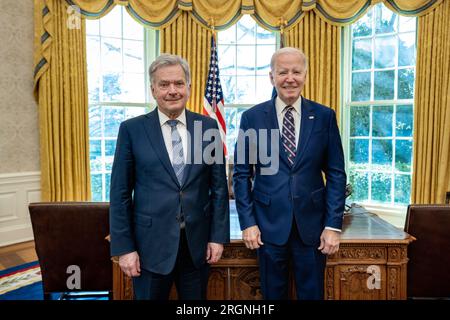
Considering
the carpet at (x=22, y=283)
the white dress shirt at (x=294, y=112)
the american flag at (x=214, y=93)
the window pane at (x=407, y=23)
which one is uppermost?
the window pane at (x=407, y=23)

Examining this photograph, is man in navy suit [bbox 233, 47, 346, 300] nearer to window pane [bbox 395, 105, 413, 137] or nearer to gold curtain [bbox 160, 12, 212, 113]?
gold curtain [bbox 160, 12, 212, 113]

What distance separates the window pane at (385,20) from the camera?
172 inches

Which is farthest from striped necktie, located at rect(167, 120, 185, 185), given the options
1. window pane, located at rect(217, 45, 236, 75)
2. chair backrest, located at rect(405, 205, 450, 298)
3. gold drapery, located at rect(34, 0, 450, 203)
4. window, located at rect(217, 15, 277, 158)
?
window pane, located at rect(217, 45, 236, 75)

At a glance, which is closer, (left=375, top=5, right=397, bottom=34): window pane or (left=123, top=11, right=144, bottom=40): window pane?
(left=375, top=5, right=397, bottom=34): window pane

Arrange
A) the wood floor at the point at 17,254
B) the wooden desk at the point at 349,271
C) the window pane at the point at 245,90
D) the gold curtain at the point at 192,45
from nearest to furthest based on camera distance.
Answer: the wooden desk at the point at 349,271, the wood floor at the point at 17,254, the gold curtain at the point at 192,45, the window pane at the point at 245,90

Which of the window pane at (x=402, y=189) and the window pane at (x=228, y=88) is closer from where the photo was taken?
the window pane at (x=402, y=189)

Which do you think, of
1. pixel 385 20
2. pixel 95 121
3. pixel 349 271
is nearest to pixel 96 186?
pixel 95 121

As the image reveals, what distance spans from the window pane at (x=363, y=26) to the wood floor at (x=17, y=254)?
4469 mm

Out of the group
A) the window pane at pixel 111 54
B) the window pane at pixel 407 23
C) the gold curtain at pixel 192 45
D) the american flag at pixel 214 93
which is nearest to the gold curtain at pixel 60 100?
the window pane at pixel 111 54

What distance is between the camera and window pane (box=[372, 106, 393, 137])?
4.46 meters

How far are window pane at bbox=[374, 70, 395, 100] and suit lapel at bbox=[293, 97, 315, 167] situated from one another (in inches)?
131

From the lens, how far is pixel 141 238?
144cm

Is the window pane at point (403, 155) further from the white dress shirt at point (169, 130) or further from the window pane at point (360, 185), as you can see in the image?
the white dress shirt at point (169, 130)
